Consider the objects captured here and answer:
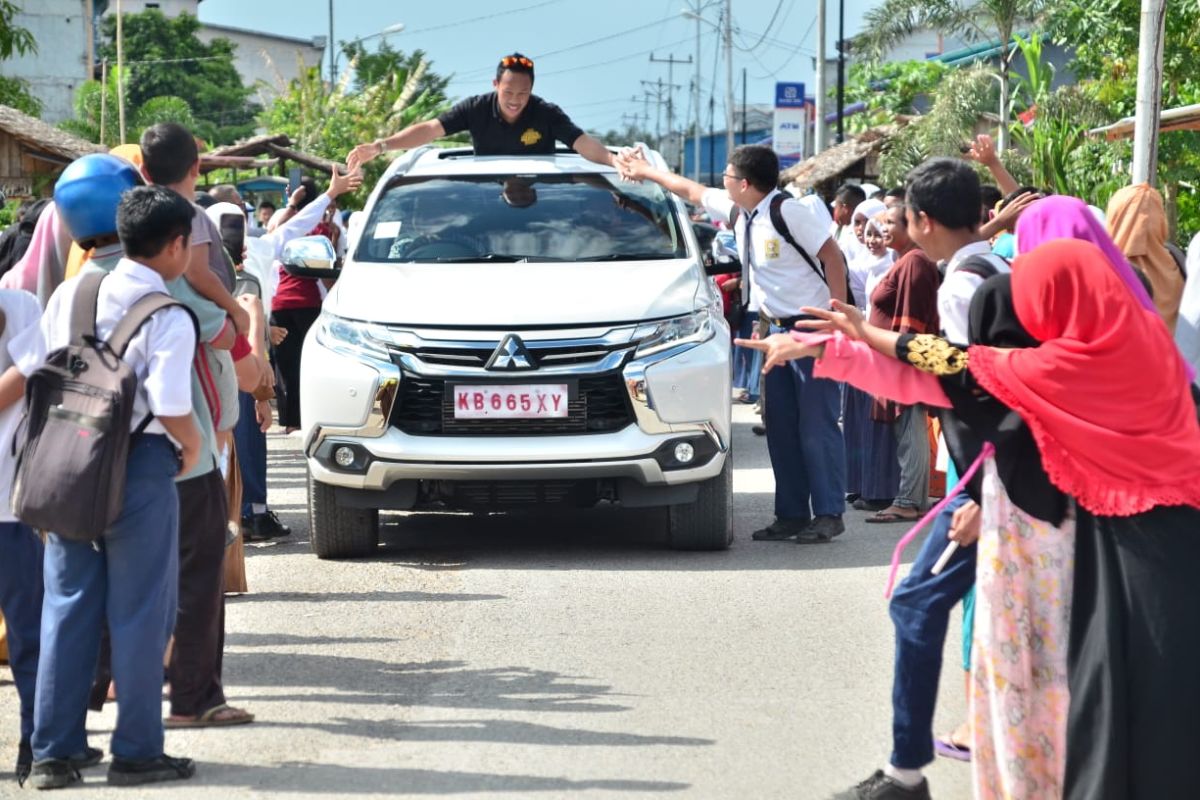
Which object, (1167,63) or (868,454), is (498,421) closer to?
(868,454)

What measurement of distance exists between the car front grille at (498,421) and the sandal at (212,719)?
285 centimetres

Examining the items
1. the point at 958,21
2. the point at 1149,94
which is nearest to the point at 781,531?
the point at 1149,94

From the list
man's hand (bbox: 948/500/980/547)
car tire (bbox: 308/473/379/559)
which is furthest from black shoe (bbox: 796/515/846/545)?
man's hand (bbox: 948/500/980/547)

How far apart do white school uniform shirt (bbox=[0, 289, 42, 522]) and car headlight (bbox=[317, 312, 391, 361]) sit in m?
3.18

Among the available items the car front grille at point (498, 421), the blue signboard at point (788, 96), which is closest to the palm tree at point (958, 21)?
the blue signboard at point (788, 96)

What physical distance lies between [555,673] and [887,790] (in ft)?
6.39

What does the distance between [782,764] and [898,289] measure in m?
5.08

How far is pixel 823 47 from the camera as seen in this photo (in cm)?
3834

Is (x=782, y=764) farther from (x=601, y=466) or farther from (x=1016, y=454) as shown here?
(x=601, y=466)

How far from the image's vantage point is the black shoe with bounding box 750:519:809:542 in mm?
10055

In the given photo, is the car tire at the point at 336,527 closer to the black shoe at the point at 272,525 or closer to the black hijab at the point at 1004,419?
the black shoe at the point at 272,525

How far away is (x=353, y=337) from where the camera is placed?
9062 millimetres

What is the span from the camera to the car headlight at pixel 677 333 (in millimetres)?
9008

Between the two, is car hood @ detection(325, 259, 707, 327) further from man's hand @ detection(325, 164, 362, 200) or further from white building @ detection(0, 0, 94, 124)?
white building @ detection(0, 0, 94, 124)
